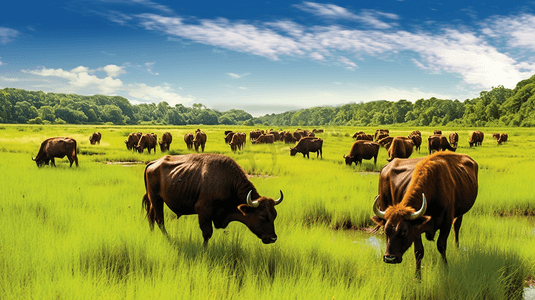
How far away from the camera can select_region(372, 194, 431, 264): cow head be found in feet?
12.4

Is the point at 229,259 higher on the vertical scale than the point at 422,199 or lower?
lower

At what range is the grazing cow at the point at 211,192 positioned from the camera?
186 inches

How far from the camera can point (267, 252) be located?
16.5 ft

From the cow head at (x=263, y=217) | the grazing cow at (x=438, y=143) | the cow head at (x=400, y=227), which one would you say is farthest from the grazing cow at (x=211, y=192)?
the grazing cow at (x=438, y=143)

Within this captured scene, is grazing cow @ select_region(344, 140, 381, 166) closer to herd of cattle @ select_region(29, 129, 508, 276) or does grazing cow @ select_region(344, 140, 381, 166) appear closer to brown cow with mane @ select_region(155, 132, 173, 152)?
herd of cattle @ select_region(29, 129, 508, 276)

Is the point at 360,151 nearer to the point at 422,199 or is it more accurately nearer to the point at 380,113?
the point at 422,199

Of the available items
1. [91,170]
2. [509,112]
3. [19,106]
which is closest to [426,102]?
[509,112]

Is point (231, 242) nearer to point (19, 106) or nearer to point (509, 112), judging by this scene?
point (509, 112)

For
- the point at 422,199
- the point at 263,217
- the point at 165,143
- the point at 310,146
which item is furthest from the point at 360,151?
the point at 165,143

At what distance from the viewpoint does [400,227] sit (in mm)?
3756

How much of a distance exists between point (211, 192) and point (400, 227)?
2.87 metres

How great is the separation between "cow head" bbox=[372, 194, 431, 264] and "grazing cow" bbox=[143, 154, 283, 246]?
1655 mm

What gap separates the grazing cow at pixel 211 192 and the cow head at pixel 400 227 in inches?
65.2

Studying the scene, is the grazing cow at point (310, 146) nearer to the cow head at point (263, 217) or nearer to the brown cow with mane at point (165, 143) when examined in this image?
the brown cow with mane at point (165, 143)
